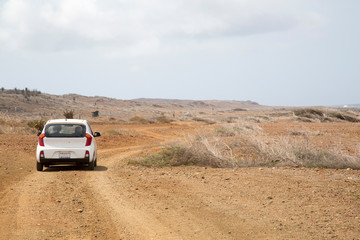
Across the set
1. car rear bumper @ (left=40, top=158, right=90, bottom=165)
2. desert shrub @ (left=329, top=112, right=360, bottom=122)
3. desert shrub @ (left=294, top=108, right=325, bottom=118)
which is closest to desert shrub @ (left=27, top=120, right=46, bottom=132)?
car rear bumper @ (left=40, top=158, right=90, bottom=165)

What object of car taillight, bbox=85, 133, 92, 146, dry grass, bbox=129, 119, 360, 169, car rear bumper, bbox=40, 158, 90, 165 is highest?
car taillight, bbox=85, 133, 92, 146

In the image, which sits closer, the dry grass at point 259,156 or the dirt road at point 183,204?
the dirt road at point 183,204

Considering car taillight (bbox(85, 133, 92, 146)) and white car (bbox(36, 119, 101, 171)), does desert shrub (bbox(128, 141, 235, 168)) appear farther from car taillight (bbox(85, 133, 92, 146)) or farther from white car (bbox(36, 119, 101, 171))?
white car (bbox(36, 119, 101, 171))

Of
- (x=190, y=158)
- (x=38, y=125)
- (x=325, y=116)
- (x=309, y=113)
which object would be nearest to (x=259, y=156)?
(x=190, y=158)

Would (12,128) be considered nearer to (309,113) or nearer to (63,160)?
(63,160)

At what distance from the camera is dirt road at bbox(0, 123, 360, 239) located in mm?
6051

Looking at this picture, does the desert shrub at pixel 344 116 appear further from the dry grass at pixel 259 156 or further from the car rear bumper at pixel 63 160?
the car rear bumper at pixel 63 160

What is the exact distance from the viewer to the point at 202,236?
19.2ft

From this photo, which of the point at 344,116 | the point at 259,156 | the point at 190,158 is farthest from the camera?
the point at 344,116

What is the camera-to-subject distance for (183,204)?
774cm

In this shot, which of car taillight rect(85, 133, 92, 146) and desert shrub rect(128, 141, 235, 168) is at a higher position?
car taillight rect(85, 133, 92, 146)

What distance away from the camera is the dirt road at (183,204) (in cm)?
605

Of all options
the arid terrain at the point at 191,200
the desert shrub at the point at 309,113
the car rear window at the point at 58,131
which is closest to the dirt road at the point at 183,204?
the arid terrain at the point at 191,200

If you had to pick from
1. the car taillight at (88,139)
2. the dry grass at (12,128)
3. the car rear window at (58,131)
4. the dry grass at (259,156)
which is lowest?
the dry grass at (12,128)
